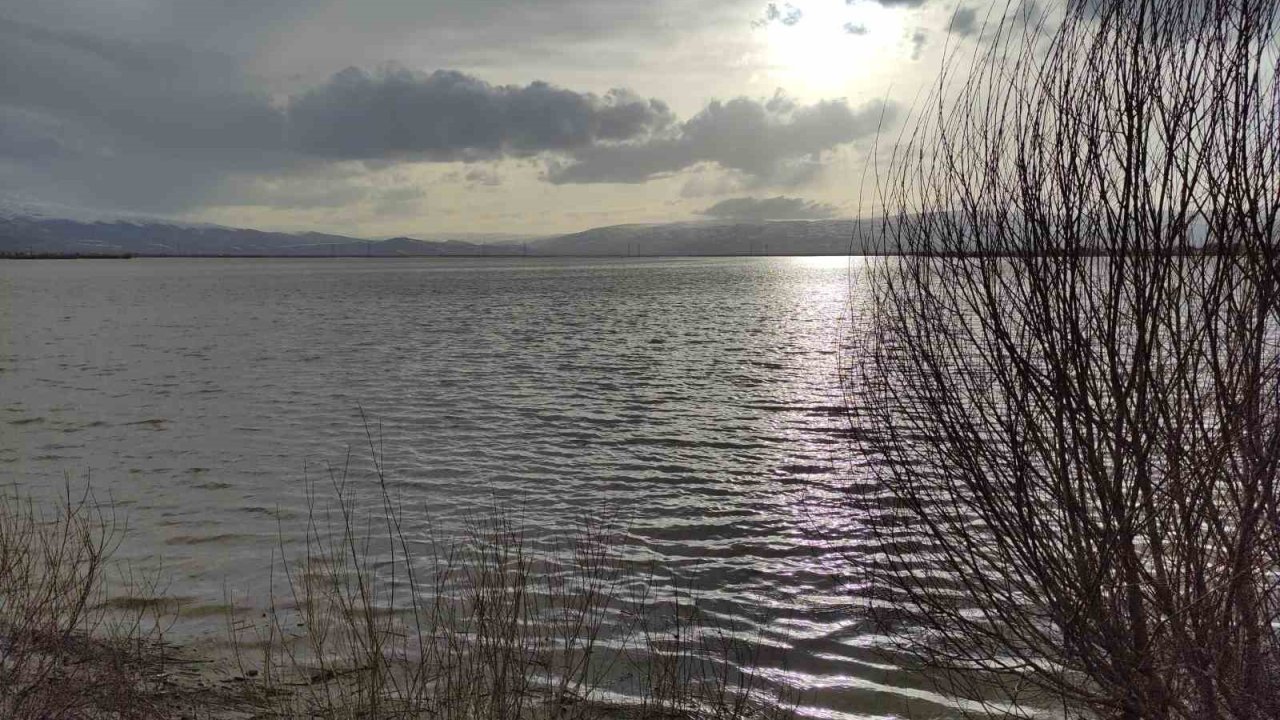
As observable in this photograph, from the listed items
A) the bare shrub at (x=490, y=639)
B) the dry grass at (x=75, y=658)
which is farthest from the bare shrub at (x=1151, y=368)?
the dry grass at (x=75, y=658)

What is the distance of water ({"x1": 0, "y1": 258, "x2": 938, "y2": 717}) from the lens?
9.15 m

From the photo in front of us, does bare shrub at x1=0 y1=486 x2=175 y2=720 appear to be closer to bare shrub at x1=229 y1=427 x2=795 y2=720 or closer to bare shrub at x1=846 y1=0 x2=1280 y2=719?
bare shrub at x1=229 y1=427 x2=795 y2=720

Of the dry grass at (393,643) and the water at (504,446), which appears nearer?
the dry grass at (393,643)

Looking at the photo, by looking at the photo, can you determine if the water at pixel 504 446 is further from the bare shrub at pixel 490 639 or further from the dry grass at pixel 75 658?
the dry grass at pixel 75 658

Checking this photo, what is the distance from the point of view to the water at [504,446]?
9.15m

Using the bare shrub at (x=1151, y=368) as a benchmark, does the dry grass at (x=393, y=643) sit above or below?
below

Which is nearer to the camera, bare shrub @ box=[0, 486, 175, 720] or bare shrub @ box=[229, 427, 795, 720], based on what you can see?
bare shrub @ box=[0, 486, 175, 720]

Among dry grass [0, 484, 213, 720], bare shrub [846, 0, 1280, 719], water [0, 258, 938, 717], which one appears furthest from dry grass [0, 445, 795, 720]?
bare shrub [846, 0, 1280, 719]

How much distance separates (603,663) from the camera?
718 centimetres

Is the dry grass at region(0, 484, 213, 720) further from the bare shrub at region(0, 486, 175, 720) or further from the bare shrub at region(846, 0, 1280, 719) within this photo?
the bare shrub at region(846, 0, 1280, 719)

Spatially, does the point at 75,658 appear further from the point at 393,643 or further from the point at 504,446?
the point at 504,446

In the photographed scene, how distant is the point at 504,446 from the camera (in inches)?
617

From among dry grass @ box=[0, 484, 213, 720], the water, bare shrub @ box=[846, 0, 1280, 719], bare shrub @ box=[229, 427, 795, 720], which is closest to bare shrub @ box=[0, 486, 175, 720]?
dry grass @ box=[0, 484, 213, 720]

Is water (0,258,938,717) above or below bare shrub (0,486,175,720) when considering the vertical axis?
below
